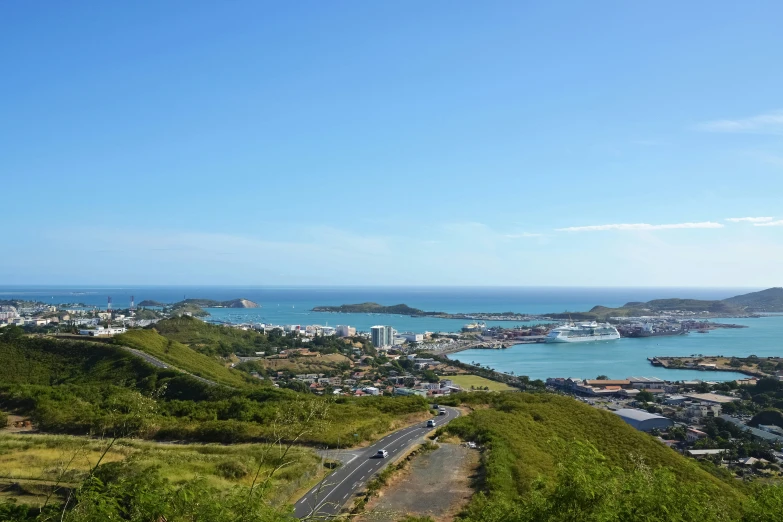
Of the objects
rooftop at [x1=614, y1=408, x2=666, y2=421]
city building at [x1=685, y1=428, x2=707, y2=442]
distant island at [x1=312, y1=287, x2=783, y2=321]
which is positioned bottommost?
city building at [x1=685, y1=428, x2=707, y2=442]

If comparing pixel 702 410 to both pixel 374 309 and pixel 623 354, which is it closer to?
pixel 623 354

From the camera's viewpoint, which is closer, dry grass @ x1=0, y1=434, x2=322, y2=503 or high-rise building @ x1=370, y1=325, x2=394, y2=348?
dry grass @ x1=0, y1=434, x2=322, y2=503

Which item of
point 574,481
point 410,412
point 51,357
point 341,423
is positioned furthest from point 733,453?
point 51,357

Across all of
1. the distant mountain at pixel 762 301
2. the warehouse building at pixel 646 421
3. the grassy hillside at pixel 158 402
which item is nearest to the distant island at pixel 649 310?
the distant mountain at pixel 762 301

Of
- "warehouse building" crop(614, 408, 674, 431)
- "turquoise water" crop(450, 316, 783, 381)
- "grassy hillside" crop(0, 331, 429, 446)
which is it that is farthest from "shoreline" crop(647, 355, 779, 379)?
"grassy hillside" crop(0, 331, 429, 446)

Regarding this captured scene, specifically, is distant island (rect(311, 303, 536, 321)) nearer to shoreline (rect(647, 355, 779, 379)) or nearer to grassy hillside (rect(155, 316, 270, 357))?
shoreline (rect(647, 355, 779, 379))

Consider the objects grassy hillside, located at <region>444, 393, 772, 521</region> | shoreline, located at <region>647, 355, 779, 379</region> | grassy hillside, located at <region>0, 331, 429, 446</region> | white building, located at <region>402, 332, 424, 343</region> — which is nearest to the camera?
grassy hillside, located at <region>444, 393, 772, 521</region>

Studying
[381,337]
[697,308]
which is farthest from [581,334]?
[697,308]

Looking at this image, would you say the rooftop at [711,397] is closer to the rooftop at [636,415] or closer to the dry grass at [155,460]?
Answer: the rooftop at [636,415]
